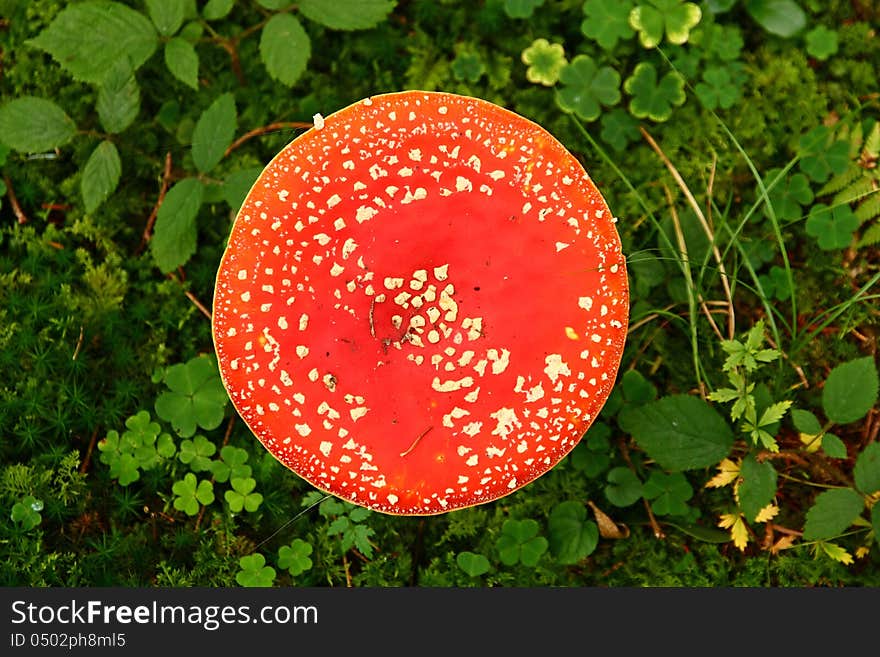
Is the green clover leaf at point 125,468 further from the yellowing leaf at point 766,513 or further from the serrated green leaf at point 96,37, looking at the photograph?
the yellowing leaf at point 766,513

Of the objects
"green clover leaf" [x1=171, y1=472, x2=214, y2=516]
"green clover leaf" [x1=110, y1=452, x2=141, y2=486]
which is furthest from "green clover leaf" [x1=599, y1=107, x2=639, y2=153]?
"green clover leaf" [x1=110, y1=452, x2=141, y2=486]

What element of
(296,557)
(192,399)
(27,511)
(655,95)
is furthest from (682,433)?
(27,511)

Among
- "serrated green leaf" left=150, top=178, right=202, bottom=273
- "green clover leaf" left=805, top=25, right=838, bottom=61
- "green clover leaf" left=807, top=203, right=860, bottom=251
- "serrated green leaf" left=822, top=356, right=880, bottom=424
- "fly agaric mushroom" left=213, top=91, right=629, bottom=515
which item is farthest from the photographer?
"green clover leaf" left=805, top=25, right=838, bottom=61

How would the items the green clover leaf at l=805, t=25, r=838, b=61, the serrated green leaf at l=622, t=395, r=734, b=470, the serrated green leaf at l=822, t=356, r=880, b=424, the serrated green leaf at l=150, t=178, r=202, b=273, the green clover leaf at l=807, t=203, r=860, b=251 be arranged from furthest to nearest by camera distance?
the green clover leaf at l=805, t=25, r=838, b=61, the green clover leaf at l=807, t=203, r=860, b=251, the serrated green leaf at l=150, t=178, r=202, b=273, the serrated green leaf at l=622, t=395, r=734, b=470, the serrated green leaf at l=822, t=356, r=880, b=424

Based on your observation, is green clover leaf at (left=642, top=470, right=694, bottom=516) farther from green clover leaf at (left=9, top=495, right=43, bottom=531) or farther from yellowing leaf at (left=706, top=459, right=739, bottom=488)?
green clover leaf at (left=9, top=495, right=43, bottom=531)

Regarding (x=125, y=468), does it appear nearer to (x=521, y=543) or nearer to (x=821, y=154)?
(x=521, y=543)
